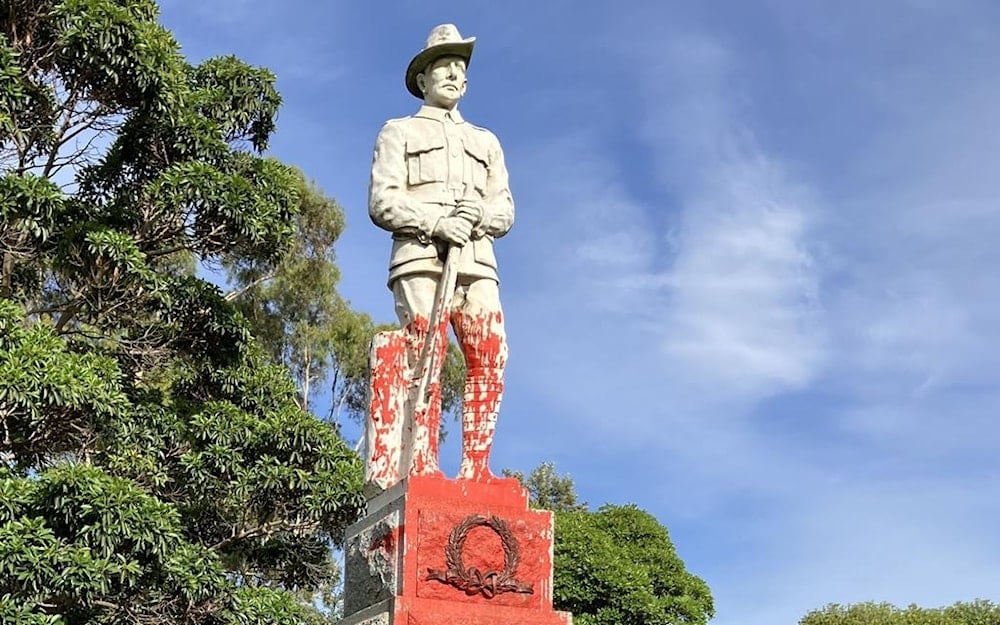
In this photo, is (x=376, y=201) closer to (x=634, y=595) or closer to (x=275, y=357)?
(x=634, y=595)

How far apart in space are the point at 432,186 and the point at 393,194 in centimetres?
22

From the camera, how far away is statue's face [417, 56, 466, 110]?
6.39 metres

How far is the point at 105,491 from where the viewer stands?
29.6ft

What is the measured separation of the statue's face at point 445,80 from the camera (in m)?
6.39

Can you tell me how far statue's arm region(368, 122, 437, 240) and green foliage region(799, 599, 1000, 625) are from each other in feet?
58.3

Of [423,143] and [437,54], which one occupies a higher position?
[437,54]

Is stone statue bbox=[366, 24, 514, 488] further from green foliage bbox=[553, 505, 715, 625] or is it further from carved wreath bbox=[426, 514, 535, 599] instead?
green foliage bbox=[553, 505, 715, 625]

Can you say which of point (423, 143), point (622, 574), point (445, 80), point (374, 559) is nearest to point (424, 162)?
point (423, 143)

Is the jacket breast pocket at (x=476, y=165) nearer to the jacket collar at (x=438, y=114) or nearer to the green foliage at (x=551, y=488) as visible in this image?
the jacket collar at (x=438, y=114)

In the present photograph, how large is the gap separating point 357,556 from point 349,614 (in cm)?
27

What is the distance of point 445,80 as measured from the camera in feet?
21.0

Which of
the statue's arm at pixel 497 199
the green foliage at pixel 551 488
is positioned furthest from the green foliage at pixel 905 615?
the statue's arm at pixel 497 199

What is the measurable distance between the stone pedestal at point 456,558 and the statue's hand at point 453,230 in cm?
114

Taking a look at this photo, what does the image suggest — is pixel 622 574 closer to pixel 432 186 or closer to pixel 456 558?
pixel 432 186
